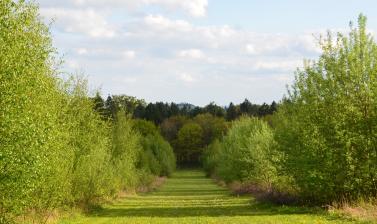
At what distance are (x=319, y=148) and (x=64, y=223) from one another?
55.0 ft

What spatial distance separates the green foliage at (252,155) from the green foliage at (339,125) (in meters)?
6.11

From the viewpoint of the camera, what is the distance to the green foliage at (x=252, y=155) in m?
50.8

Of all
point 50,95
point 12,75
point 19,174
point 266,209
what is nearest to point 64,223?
point 50,95

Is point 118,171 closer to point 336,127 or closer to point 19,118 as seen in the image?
point 336,127

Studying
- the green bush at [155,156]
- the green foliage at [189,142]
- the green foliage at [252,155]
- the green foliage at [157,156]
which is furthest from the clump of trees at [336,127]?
the green foliage at [189,142]

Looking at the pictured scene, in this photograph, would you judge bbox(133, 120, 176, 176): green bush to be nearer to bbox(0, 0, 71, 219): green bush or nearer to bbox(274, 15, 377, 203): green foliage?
bbox(274, 15, 377, 203): green foliage

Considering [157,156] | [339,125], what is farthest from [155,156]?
[339,125]

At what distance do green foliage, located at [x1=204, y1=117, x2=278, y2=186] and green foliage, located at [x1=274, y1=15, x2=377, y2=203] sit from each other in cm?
611

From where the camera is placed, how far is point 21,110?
22.5 meters

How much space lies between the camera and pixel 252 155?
2164 inches

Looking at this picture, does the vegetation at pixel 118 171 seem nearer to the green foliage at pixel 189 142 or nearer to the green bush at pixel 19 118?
the green bush at pixel 19 118

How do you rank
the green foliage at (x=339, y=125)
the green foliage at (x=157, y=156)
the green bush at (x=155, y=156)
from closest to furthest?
1. the green foliage at (x=339, y=125)
2. the green bush at (x=155, y=156)
3. the green foliage at (x=157, y=156)

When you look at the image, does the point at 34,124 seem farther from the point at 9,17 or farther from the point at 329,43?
the point at 329,43

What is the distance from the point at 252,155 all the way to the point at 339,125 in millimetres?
20586
